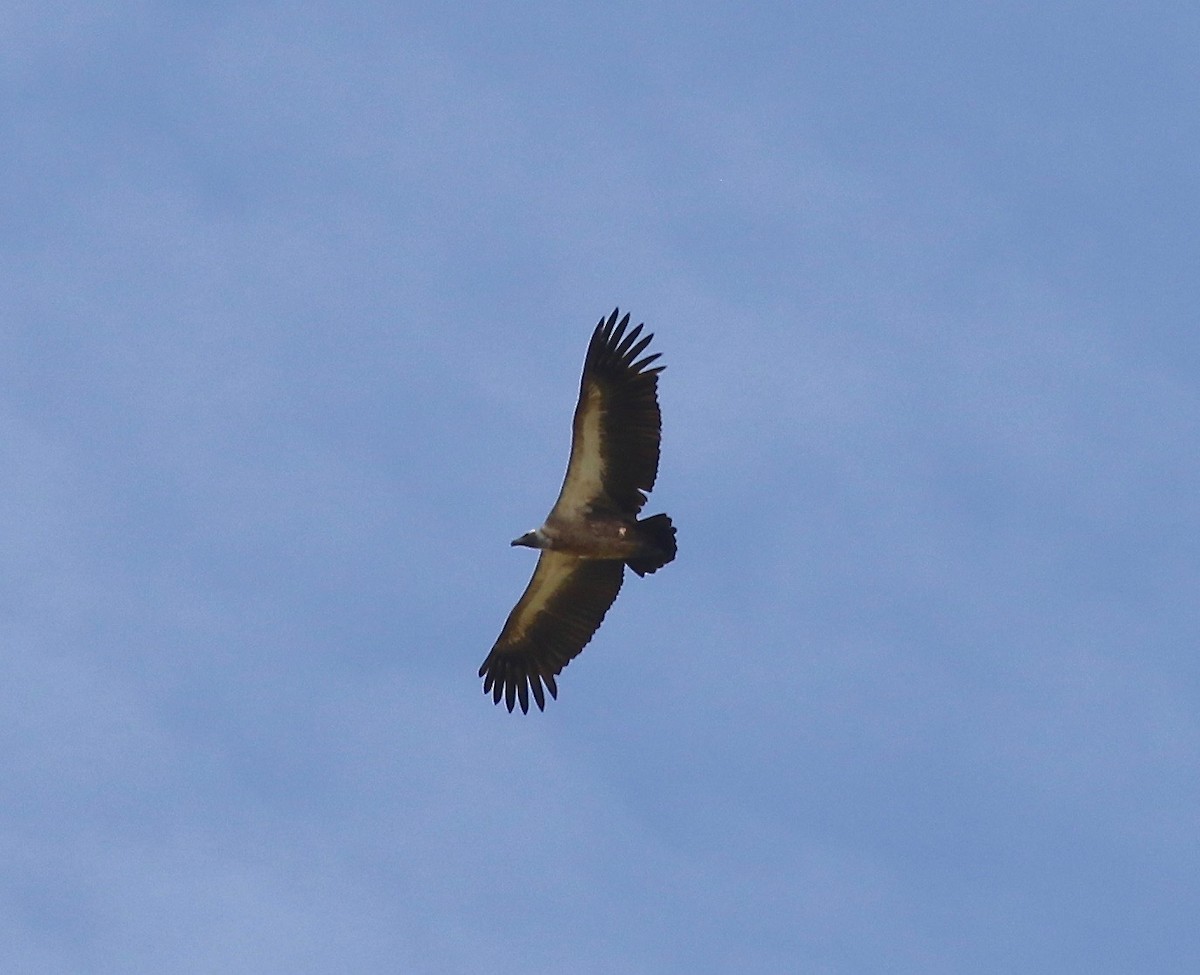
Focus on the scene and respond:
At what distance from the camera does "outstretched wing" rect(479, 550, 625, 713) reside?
3275cm

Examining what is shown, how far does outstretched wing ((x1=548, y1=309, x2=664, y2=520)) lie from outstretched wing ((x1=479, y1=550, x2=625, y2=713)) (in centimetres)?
153

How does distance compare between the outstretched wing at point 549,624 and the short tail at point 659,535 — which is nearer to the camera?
the short tail at point 659,535

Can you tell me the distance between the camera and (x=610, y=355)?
31219 millimetres

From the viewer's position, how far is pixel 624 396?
3119cm

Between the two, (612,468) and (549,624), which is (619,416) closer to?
(612,468)

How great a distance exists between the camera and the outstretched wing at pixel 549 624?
107 feet

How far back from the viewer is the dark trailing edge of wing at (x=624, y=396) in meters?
31.2

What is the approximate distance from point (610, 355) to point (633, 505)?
6.62 feet

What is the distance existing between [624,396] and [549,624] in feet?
12.8

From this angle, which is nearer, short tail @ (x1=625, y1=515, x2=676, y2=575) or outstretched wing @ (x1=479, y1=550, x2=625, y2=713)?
short tail @ (x1=625, y1=515, x2=676, y2=575)

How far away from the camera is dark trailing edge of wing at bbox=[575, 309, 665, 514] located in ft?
102

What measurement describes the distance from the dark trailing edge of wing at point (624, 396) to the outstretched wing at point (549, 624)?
1815 millimetres

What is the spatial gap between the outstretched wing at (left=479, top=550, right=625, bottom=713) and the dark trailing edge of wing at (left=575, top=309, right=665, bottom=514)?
182 centimetres

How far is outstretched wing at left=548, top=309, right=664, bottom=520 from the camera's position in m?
31.2
